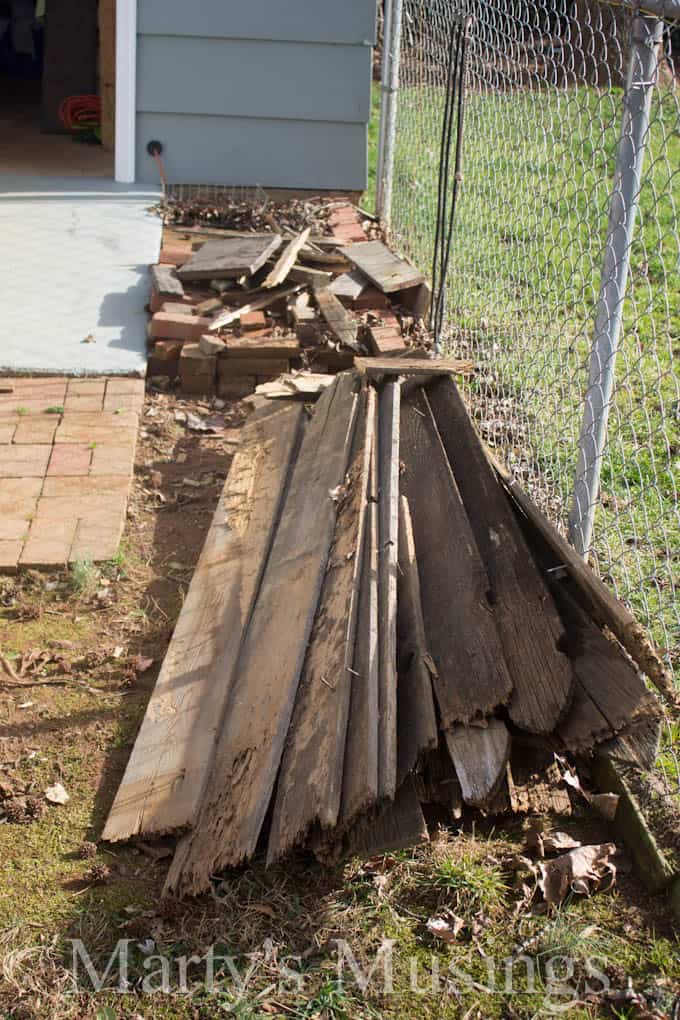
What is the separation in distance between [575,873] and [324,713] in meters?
0.74

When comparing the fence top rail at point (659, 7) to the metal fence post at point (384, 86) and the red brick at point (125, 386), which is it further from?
the metal fence post at point (384, 86)

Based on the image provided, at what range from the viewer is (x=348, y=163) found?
828cm

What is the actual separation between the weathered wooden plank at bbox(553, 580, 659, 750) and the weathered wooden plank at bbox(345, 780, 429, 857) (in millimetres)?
461

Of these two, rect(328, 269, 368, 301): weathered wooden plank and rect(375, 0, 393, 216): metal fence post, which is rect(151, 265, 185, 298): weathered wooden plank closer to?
rect(328, 269, 368, 301): weathered wooden plank

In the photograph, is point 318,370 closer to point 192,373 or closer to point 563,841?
point 192,373

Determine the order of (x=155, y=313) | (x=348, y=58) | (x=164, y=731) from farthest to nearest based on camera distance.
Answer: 1. (x=348, y=58)
2. (x=155, y=313)
3. (x=164, y=731)

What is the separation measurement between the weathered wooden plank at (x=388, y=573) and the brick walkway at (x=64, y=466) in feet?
3.76

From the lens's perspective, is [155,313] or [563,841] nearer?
[563,841]

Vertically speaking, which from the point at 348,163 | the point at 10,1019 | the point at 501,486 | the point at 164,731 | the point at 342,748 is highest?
the point at 348,163

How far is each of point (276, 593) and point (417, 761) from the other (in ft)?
2.94

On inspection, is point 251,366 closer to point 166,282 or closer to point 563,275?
point 166,282

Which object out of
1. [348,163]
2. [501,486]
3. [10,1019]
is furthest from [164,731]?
[348,163]

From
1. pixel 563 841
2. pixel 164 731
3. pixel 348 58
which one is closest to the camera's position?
pixel 563 841

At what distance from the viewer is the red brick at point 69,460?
4.69 meters
